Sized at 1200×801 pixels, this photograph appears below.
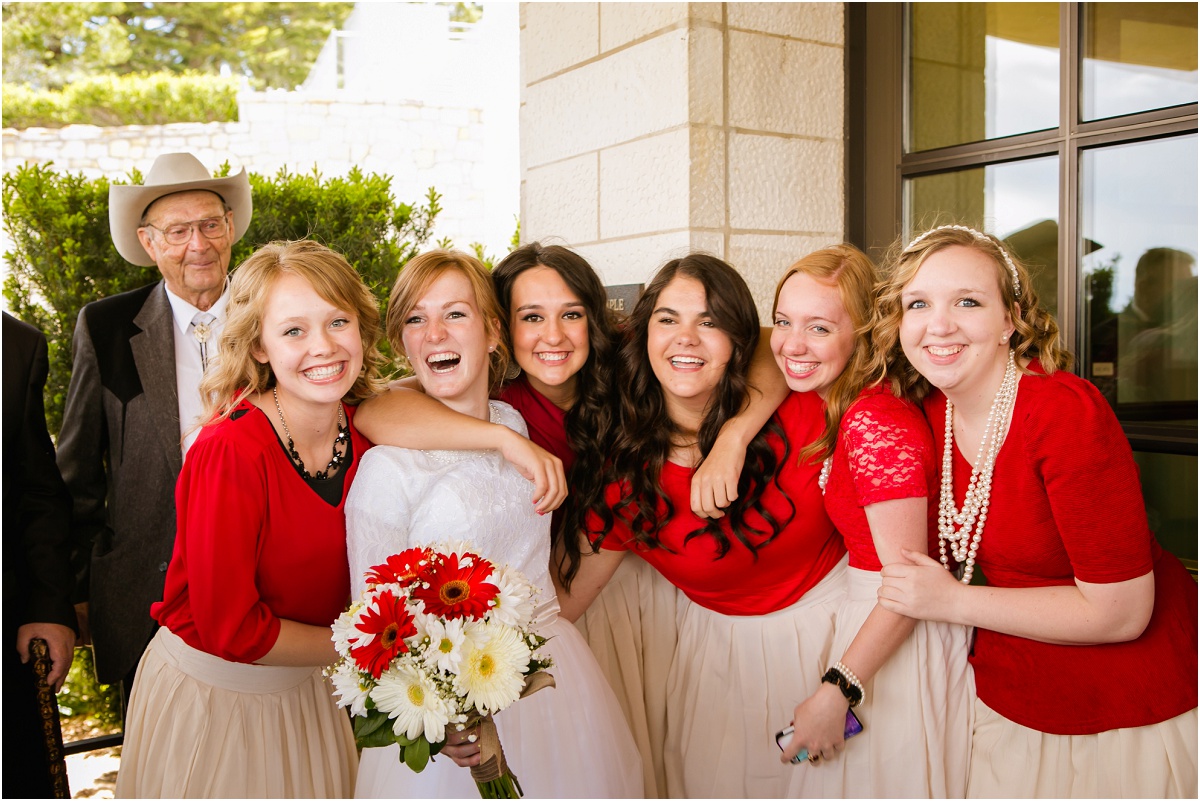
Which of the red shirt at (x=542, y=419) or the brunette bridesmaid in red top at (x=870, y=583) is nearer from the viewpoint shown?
the brunette bridesmaid in red top at (x=870, y=583)

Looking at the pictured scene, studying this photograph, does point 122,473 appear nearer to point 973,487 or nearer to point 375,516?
point 375,516

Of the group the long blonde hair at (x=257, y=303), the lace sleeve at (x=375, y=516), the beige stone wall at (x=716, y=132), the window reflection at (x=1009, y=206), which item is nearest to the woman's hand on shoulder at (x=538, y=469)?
the lace sleeve at (x=375, y=516)

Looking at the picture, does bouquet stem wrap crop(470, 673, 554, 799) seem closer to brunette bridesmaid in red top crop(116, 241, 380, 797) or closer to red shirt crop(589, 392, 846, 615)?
brunette bridesmaid in red top crop(116, 241, 380, 797)

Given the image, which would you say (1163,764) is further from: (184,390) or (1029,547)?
(184,390)

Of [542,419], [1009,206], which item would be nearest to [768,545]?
[542,419]

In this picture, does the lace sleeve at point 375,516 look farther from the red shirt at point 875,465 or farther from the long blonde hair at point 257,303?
the red shirt at point 875,465

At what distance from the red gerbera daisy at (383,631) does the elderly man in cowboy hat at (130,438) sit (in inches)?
70.0

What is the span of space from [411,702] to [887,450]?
1.21 m

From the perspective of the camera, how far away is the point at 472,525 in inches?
89.7

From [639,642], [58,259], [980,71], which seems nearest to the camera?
[639,642]

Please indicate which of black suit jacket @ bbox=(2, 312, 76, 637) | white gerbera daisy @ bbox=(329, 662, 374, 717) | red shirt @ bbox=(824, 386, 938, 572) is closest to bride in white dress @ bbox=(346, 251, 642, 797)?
white gerbera daisy @ bbox=(329, 662, 374, 717)

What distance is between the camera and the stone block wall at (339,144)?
375 inches

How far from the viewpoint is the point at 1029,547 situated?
2096mm

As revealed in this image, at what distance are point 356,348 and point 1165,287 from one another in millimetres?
2247
